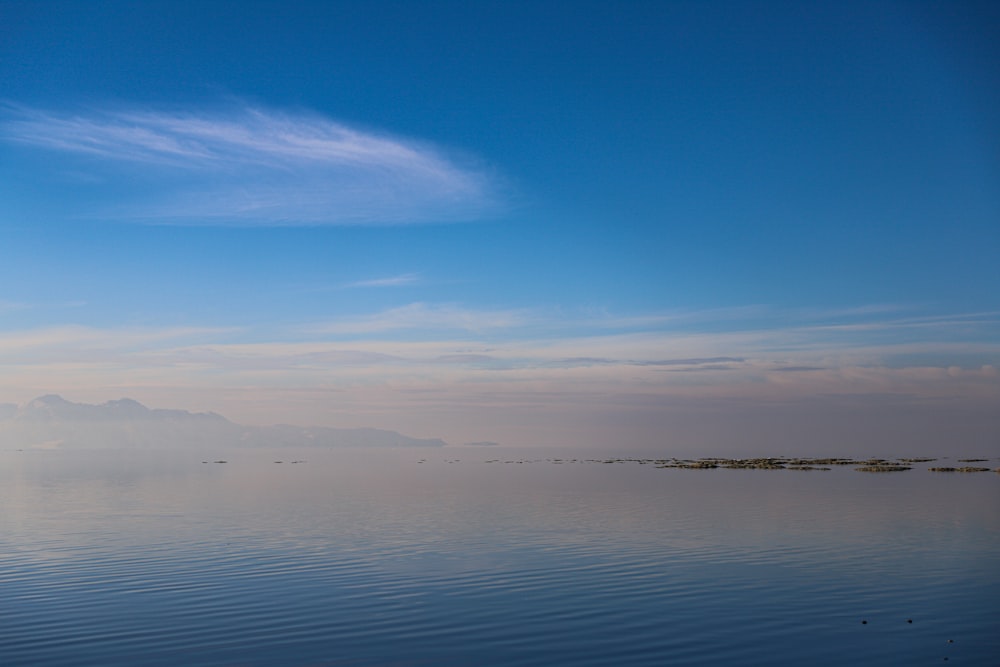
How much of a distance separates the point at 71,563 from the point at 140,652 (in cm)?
2150

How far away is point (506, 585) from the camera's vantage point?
1398 inches

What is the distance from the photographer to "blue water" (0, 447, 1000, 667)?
2516 cm

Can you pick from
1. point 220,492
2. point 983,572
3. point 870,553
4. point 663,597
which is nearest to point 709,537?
point 870,553

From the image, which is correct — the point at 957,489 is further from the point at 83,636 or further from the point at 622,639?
the point at 83,636

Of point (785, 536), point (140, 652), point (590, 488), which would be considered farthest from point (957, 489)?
point (140, 652)

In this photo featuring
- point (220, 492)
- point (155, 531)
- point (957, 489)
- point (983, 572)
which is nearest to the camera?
point (983, 572)

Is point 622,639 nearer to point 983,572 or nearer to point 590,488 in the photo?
point 983,572

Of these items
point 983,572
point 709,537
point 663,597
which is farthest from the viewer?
point 709,537

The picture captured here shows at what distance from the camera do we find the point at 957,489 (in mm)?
91812

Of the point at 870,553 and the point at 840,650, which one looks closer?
the point at 840,650

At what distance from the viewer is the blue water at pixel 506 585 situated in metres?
25.2

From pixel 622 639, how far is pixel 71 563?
104 feet

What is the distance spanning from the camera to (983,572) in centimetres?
3809

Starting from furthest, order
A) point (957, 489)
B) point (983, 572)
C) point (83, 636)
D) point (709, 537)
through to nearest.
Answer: point (957, 489) → point (709, 537) → point (983, 572) → point (83, 636)
